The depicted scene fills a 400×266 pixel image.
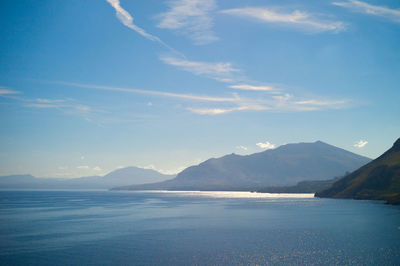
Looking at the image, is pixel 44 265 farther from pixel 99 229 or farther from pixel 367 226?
pixel 367 226

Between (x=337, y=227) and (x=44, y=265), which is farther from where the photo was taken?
(x=337, y=227)

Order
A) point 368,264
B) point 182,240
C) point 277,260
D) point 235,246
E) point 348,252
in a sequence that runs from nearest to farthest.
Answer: point 368,264 → point 277,260 → point 348,252 → point 235,246 → point 182,240

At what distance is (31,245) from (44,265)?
79.1ft

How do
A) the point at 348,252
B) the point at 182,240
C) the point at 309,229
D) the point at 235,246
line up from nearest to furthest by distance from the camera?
1. the point at 348,252
2. the point at 235,246
3. the point at 182,240
4. the point at 309,229

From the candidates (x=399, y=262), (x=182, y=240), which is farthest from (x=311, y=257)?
(x=182, y=240)

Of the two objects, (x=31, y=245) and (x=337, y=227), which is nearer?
(x=31, y=245)

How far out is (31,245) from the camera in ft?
267

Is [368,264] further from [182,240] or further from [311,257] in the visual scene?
[182,240]

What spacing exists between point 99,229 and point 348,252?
78.0 m

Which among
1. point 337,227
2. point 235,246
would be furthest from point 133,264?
point 337,227

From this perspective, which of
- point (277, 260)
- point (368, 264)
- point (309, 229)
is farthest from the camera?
point (309, 229)

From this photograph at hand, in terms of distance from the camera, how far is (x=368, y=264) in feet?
195

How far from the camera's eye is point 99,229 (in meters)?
111

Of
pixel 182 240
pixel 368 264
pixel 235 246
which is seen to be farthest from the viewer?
pixel 182 240
